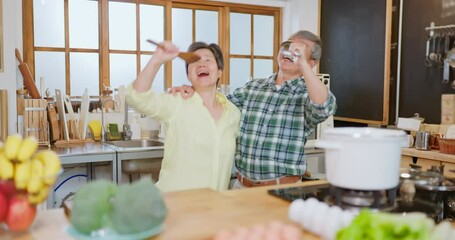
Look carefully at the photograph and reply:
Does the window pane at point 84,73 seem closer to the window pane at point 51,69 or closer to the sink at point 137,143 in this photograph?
the window pane at point 51,69

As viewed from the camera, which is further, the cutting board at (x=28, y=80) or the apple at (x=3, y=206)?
the cutting board at (x=28, y=80)

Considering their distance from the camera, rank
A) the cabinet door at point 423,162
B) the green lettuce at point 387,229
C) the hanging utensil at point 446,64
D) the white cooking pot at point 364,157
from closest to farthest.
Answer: the green lettuce at point 387,229 < the white cooking pot at point 364,157 < the cabinet door at point 423,162 < the hanging utensil at point 446,64

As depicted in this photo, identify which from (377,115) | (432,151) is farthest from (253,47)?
(432,151)

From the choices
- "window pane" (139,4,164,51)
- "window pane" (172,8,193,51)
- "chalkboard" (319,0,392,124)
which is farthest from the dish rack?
"window pane" (139,4,164,51)

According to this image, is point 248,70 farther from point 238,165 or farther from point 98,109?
point 238,165

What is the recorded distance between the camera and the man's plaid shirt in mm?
2006

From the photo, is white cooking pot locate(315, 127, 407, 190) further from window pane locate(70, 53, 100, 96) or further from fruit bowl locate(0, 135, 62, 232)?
window pane locate(70, 53, 100, 96)

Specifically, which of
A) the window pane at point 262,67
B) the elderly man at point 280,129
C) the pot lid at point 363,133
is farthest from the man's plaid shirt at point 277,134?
the window pane at point 262,67

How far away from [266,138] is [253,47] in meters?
3.11

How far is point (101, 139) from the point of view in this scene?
12.4ft

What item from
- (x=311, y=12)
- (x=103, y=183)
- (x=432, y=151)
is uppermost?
(x=311, y=12)

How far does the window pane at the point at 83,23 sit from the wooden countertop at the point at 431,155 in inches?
113

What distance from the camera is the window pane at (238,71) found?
4910mm

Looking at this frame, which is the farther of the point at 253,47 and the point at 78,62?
the point at 253,47
